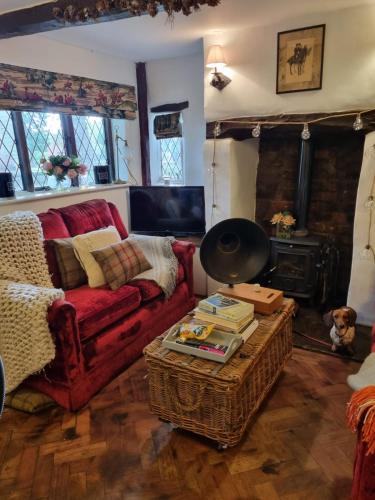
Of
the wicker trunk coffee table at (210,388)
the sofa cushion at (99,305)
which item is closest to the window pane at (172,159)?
the sofa cushion at (99,305)

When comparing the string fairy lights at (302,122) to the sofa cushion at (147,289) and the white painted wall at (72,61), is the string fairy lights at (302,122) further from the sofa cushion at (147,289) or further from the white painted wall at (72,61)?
the sofa cushion at (147,289)

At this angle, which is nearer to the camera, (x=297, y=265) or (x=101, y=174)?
(x=297, y=265)

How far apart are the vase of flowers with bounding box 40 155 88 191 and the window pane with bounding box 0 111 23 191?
214mm

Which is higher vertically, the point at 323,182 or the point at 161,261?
the point at 323,182

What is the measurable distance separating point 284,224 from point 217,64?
142 cm

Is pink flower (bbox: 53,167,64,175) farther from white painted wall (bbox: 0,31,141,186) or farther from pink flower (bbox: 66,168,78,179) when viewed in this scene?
white painted wall (bbox: 0,31,141,186)

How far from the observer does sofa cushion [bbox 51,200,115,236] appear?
2678 millimetres

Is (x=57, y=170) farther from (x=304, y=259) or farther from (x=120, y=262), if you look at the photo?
(x=304, y=259)

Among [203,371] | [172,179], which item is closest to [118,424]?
[203,371]

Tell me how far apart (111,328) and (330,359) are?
1474 mm

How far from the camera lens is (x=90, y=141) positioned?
3.55 meters

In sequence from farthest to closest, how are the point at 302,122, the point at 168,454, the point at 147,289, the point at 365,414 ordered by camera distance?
the point at 302,122 → the point at 147,289 → the point at 168,454 → the point at 365,414

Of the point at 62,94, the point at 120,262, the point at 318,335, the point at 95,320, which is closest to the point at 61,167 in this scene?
the point at 62,94

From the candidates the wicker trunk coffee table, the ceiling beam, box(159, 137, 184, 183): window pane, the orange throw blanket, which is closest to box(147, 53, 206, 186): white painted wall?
box(159, 137, 184, 183): window pane
